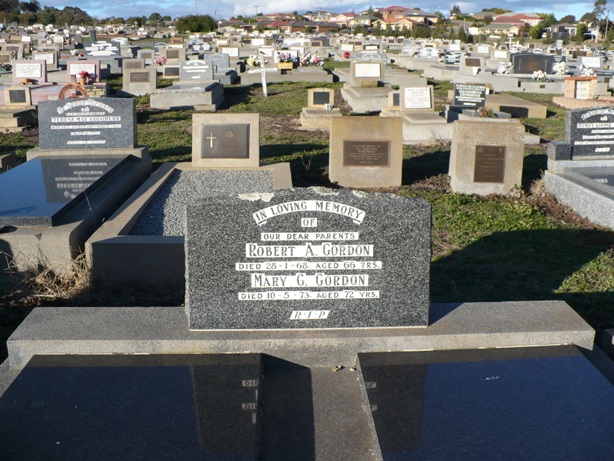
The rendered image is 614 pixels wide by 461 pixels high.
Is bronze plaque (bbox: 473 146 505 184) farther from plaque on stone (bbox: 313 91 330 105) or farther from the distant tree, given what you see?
the distant tree

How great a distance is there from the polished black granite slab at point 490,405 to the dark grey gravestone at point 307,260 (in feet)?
1.14

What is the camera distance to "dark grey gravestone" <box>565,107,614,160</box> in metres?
10.1

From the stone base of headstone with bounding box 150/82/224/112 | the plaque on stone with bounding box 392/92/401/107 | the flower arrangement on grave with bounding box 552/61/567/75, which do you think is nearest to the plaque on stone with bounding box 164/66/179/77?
the stone base of headstone with bounding box 150/82/224/112

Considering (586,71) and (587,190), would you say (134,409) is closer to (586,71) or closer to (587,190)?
(587,190)

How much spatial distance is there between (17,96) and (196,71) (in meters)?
7.71

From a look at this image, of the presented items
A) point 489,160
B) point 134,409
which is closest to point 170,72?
point 489,160

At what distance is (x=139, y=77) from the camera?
2352 cm

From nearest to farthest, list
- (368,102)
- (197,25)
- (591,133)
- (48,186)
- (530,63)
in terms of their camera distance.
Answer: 1. (48,186)
2. (591,133)
3. (368,102)
4. (530,63)
5. (197,25)

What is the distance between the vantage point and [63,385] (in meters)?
3.77

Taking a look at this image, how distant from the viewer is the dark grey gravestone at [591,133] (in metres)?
10.1

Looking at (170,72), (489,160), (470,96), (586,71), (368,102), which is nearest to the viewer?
(489,160)

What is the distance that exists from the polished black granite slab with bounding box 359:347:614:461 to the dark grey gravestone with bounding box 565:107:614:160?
665cm

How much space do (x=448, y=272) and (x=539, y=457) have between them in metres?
3.87

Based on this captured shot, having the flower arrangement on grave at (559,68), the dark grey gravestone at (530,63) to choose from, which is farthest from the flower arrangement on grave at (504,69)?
the flower arrangement on grave at (559,68)
